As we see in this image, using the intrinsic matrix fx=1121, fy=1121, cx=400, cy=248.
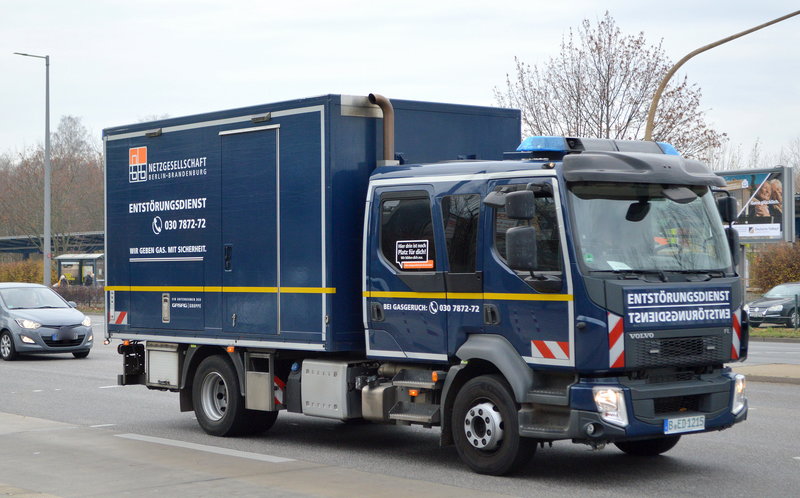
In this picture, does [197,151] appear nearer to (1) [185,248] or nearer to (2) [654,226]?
(1) [185,248]

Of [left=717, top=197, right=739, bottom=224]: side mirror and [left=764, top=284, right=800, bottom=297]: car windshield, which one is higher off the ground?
[left=717, top=197, right=739, bottom=224]: side mirror

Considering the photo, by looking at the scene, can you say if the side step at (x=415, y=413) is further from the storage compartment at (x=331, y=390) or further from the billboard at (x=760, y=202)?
the billboard at (x=760, y=202)

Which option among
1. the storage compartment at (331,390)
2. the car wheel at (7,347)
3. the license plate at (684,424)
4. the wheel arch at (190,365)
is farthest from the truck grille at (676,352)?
the car wheel at (7,347)

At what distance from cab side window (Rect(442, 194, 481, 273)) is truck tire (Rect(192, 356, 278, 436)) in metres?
3.28

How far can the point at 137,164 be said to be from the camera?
42.8ft

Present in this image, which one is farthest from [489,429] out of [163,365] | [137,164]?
[137,164]

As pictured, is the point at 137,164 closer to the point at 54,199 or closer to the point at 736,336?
the point at 736,336

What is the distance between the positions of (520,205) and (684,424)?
2.20m

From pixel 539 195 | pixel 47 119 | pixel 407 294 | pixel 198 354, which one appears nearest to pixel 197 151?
pixel 198 354

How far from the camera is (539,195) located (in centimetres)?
Result: 905

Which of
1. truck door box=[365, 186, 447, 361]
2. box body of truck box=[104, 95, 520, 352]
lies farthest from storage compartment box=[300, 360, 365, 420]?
truck door box=[365, 186, 447, 361]

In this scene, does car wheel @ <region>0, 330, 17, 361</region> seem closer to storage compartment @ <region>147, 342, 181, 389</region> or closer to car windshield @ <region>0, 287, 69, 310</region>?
car windshield @ <region>0, 287, 69, 310</region>

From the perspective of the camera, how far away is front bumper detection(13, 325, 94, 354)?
22.4 metres

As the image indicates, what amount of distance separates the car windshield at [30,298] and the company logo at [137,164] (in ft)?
37.0
